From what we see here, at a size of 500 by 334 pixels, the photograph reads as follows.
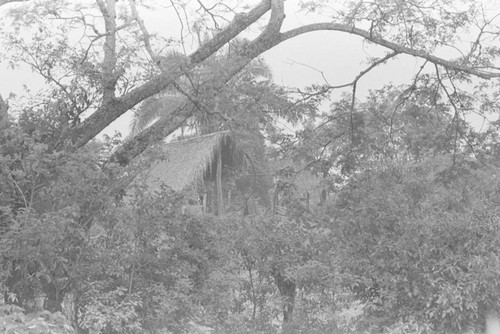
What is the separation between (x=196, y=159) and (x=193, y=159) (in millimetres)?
124

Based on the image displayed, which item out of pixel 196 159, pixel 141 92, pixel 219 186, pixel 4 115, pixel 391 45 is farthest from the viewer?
pixel 219 186

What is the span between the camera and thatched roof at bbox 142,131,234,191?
61.1ft

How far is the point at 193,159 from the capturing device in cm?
1902

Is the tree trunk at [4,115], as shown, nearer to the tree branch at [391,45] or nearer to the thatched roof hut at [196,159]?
the tree branch at [391,45]

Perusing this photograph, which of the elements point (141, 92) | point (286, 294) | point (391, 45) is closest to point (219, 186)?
point (391, 45)

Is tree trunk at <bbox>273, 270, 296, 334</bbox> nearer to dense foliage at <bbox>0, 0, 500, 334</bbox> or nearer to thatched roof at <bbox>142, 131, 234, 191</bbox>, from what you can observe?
dense foliage at <bbox>0, 0, 500, 334</bbox>

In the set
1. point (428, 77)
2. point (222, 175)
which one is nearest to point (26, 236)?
point (428, 77)

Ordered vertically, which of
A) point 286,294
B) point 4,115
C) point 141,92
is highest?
point 141,92

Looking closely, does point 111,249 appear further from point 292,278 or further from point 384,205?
point 384,205

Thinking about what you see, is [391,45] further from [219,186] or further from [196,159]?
[219,186]

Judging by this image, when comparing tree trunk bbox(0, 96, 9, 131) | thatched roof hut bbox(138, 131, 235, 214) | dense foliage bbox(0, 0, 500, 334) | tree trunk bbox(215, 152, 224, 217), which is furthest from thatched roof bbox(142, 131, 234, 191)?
tree trunk bbox(0, 96, 9, 131)

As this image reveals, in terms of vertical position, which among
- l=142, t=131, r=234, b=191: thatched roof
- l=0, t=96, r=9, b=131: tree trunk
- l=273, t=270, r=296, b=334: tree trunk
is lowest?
l=273, t=270, r=296, b=334: tree trunk

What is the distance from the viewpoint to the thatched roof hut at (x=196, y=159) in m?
18.6

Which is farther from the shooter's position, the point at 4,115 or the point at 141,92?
the point at 141,92
